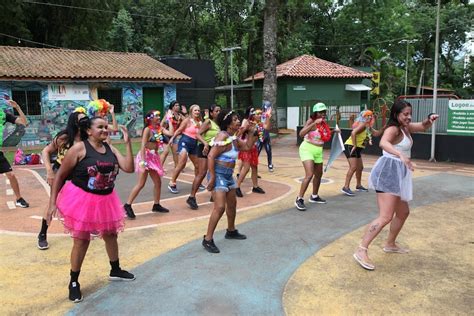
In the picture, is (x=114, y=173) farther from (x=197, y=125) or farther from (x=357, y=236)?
(x=197, y=125)

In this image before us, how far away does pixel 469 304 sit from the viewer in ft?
12.6

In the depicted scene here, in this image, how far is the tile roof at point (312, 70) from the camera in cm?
2759

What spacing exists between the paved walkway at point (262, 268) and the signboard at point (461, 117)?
20.1 feet

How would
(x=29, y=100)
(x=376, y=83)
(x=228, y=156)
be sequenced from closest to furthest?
(x=228, y=156), (x=29, y=100), (x=376, y=83)

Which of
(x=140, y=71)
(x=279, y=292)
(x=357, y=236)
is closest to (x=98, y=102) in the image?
(x=279, y=292)

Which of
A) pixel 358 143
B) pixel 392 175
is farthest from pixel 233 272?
pixel 358 143

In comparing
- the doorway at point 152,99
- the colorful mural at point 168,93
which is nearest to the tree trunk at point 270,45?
the colorful mural at point 168,93

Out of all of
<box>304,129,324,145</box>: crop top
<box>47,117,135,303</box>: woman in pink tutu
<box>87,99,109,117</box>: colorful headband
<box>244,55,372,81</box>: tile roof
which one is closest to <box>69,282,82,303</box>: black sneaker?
<box>47,117,135,303</box>: woman in pink tutu

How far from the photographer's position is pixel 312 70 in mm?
28688

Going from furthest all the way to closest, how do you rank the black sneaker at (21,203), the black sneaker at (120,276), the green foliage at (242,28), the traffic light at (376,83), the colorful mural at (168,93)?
1. the traffic light at (376,83)
2. the green foliage at (242,28)
3. the colorful mural at (168,93)
4. the black sneaker at (21,203)
5. the black sneaker at (120,276)

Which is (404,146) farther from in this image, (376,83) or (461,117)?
(376,83)

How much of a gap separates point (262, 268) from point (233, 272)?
32cm

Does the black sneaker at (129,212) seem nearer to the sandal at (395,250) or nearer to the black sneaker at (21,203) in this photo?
the black sneaker at (21,203)

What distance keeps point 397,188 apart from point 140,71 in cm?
1981
